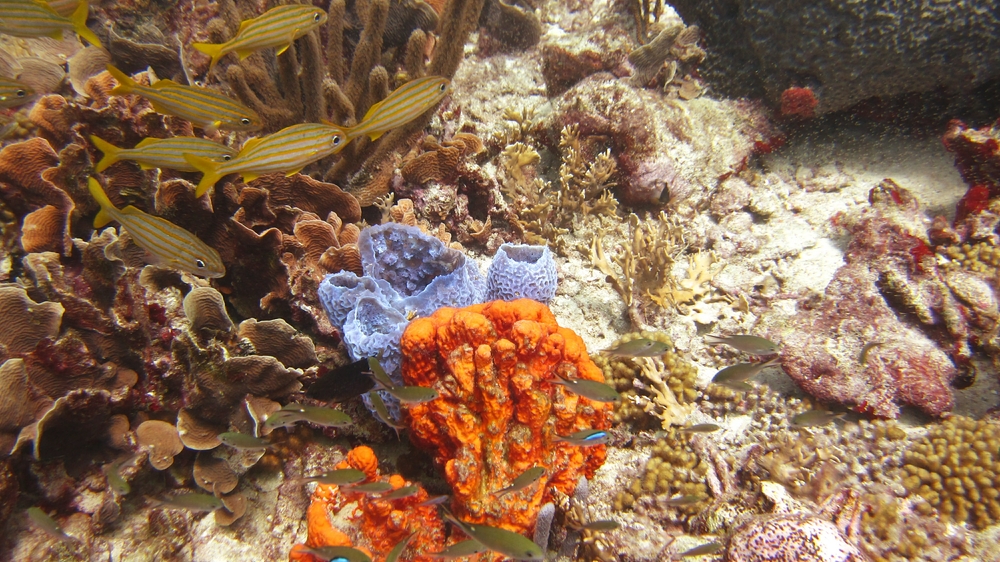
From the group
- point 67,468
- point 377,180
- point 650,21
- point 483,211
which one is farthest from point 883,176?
point 67,468

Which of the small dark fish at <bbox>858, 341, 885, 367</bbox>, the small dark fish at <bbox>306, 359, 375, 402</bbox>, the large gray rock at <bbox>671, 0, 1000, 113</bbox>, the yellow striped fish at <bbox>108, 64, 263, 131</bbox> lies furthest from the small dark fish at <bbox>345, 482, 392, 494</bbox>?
the large gray rock at <bbox>671, 0, 1000, 113</bbox>

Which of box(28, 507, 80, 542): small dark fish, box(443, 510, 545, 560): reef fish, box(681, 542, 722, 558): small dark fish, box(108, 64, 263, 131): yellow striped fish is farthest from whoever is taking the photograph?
box(108, 64, 263, 131): yellow striped fish

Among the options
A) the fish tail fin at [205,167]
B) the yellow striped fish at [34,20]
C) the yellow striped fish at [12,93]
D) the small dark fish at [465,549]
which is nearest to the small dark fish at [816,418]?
the small dark fish at [465,549]

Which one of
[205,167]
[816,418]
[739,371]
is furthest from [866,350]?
[205,167]

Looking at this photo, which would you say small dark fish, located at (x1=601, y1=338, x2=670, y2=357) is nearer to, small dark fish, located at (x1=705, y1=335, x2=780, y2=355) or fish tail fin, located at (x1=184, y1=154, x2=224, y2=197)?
small dark fish, located at (x1=705, y1=335, x2=780, y2=355)

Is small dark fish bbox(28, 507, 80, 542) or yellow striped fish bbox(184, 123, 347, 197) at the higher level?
yellow striped fish bbox(184, 123, 347, 197)

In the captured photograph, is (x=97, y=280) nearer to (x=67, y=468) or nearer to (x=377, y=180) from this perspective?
(x=67, y=468)

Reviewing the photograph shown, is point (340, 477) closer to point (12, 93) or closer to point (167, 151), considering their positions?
point (167, 151)

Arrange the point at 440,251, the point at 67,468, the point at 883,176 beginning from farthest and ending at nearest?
the point at 883,176 < the point at 440,251 < the point at 67,468
